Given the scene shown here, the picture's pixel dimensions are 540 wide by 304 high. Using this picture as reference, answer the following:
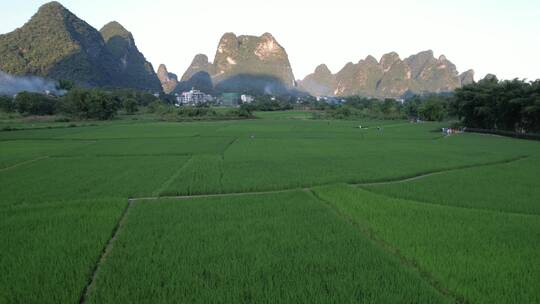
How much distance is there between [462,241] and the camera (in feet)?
21.3

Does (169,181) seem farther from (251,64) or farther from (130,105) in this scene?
(251,64)

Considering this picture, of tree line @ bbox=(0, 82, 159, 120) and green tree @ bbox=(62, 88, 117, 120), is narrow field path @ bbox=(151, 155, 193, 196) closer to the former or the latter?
green tree @ bbox=(62, 88, 117, 120)

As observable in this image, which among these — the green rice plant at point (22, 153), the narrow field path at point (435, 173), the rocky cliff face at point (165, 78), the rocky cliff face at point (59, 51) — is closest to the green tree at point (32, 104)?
the green rice plant at point (22, 153)

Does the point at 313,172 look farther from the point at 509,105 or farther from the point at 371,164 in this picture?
the point at 509,105

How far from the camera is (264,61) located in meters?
157

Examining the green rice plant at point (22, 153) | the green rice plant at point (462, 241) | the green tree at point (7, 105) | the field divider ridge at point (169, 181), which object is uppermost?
the green tree at point (7, 105)

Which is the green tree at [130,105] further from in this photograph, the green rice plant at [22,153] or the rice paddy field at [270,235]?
the rice paddy field at [270,235]

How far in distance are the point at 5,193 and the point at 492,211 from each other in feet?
41.8

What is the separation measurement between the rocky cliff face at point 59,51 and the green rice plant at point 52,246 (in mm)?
83702

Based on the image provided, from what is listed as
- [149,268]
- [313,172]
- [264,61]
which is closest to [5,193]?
[149,268]

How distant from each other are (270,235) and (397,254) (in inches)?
85.8

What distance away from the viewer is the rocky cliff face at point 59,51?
80.8 meters

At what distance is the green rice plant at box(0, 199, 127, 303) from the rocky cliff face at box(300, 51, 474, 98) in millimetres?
162156

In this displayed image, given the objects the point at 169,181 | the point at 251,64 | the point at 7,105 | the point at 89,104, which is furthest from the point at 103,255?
the point at 251,64
